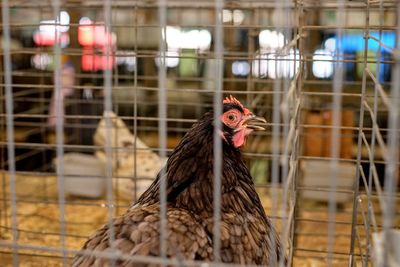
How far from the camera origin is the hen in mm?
1482

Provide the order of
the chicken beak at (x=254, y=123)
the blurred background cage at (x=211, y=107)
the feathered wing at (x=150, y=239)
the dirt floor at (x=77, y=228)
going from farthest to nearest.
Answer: the dirt floor at (x=77, y=228), the blurred background cage at (x=211, y=107), the chicken beak at (x=254, y=123), the feathered wing at (x=150, y=239)

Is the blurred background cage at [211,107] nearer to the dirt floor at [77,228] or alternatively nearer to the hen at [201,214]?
the dirt floor at [77,228]

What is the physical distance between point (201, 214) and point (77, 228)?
1.98m

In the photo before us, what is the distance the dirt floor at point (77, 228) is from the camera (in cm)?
278

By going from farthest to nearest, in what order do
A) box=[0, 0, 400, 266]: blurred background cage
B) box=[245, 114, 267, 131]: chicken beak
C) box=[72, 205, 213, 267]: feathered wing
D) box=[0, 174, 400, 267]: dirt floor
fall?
box=[0, 174, 400, 267]: dirt floor → box=[0, 0, 400, 266]: blurred background cage → box=[245, 114, 267, 131]: chicken beak → box=[72, 205, 213, 267]: feathered wing

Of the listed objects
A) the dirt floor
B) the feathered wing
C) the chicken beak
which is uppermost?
the chicken beak

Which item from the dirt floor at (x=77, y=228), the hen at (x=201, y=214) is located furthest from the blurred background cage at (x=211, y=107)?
the hen at (x=201, y=214)

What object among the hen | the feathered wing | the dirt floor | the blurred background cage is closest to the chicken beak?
the hen

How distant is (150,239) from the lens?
147 centimetres

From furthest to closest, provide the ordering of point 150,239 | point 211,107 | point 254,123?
point 211,107, point 254,123, point 150,239

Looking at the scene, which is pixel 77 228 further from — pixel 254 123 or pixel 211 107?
pixel 254 123

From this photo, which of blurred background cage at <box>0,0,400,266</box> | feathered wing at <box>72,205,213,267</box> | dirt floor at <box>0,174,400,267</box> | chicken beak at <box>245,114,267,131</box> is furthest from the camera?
dirt floor at <box>0,174,400,267</box>

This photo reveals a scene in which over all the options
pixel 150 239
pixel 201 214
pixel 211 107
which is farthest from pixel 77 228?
pixel 150 239

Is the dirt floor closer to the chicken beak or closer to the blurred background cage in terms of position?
the blurred background cage
